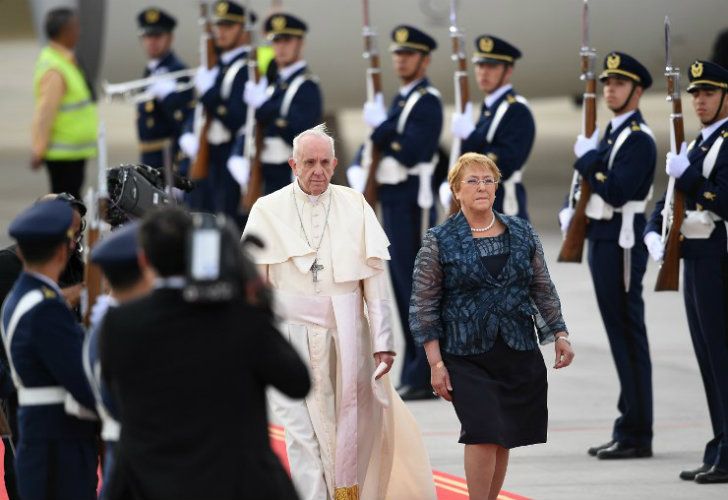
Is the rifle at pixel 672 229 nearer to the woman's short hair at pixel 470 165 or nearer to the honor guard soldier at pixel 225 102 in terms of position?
the woman's short hair at pixel 470 165

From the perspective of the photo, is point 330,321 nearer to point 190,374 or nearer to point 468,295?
point 468,295

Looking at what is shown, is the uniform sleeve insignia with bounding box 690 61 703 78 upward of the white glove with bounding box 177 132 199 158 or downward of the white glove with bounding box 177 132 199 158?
upward

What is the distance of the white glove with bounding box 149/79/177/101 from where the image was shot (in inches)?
461

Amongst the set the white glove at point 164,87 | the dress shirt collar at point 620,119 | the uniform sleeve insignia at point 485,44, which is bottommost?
the white glove at point 164,87

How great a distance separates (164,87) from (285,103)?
5.12 feet

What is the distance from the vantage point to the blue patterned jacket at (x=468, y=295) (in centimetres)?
551

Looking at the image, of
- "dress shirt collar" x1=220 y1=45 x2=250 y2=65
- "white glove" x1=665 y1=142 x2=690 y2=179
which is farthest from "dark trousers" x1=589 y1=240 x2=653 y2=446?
"dress shirt collar" x1=220 y1=45 x2=250 y2=65

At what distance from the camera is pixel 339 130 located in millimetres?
16562

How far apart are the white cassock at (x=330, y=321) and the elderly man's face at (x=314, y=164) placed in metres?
0.06

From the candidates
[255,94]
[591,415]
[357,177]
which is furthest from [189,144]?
[591,415]

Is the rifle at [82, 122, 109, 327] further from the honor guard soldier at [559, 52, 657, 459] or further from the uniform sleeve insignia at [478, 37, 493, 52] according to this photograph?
the uniform sleeve insignia at [478, 37, 493, 52]

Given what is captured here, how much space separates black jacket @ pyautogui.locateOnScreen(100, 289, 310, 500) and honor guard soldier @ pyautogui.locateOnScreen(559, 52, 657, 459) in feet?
11.6

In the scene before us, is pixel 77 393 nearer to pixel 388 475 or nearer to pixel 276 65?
pixel 388 475

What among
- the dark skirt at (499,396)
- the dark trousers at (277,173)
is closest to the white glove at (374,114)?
the dark trousers at (277,173)
